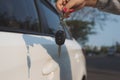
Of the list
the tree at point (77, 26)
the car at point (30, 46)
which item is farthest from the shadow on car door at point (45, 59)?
the tree at point (77, 26)

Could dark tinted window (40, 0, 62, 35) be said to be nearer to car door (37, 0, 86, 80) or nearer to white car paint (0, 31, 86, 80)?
car door (37, 0, 86, 80)

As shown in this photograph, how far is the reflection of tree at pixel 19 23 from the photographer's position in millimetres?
3180

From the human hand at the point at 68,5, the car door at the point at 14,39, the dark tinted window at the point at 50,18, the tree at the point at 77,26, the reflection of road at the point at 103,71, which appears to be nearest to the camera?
the car door at the point at 14,39

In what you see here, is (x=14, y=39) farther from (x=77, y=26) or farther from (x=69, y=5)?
(x=77, y=26)

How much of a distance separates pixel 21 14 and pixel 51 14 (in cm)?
127

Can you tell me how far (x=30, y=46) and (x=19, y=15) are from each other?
1.16ft

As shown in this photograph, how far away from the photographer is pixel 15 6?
11.3 ft

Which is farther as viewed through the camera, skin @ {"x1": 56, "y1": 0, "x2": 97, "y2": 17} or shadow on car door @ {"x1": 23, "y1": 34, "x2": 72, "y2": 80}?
skin @ {"x1": 56, "y1": 0, "x2": 97, "y2": 17}

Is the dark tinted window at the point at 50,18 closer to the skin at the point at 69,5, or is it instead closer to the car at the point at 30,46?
the car at the point at 30,46

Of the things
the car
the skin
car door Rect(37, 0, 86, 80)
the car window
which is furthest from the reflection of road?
the skin

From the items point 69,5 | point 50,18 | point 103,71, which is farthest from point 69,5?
point 103,71

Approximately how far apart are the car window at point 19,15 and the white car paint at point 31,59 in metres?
0.09

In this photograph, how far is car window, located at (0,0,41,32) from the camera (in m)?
3.22

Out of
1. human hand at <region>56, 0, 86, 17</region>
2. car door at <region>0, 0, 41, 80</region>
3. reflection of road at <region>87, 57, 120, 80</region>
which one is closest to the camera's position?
car door at <region>0, 0, 41, 80</region>
